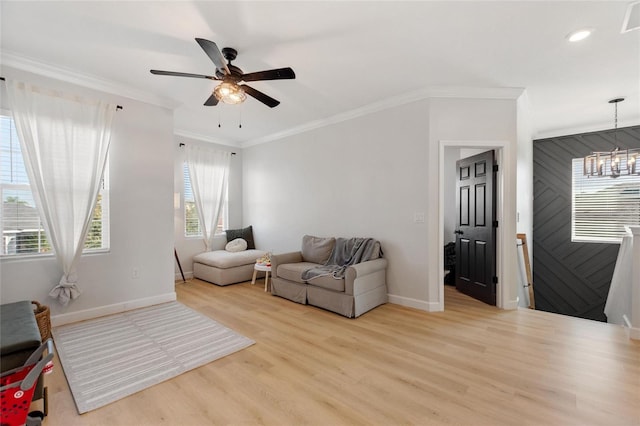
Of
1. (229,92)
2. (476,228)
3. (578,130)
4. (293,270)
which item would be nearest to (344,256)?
(293,270)

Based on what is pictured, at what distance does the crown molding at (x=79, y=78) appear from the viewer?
2822 mm

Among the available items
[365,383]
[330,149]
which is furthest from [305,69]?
[365,383]

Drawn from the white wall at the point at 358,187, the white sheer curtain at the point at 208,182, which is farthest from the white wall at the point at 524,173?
the white sheer curtain at the point at 208,182

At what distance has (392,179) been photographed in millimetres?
3924

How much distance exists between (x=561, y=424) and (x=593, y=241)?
4.91m

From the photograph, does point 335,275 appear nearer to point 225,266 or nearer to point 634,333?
point 225,266

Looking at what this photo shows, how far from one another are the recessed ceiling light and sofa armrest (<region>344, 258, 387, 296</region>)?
9.68 ft

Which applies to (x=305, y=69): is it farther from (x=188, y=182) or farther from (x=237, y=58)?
(x=188, y=182)

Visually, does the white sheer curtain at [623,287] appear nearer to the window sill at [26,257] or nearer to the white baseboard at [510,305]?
the white baseboard at [510,305]

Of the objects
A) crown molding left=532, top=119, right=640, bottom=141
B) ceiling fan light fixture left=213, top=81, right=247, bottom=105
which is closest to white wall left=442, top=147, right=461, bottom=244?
crown molding left=532, top=119, right=640, bottom=141

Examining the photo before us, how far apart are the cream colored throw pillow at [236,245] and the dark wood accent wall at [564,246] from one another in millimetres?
5869

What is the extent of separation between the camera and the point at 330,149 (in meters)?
4.65

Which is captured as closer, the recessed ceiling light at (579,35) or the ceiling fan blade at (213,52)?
the ceiling fan blade at (213,52)

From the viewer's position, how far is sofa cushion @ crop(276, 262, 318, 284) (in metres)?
3.89
